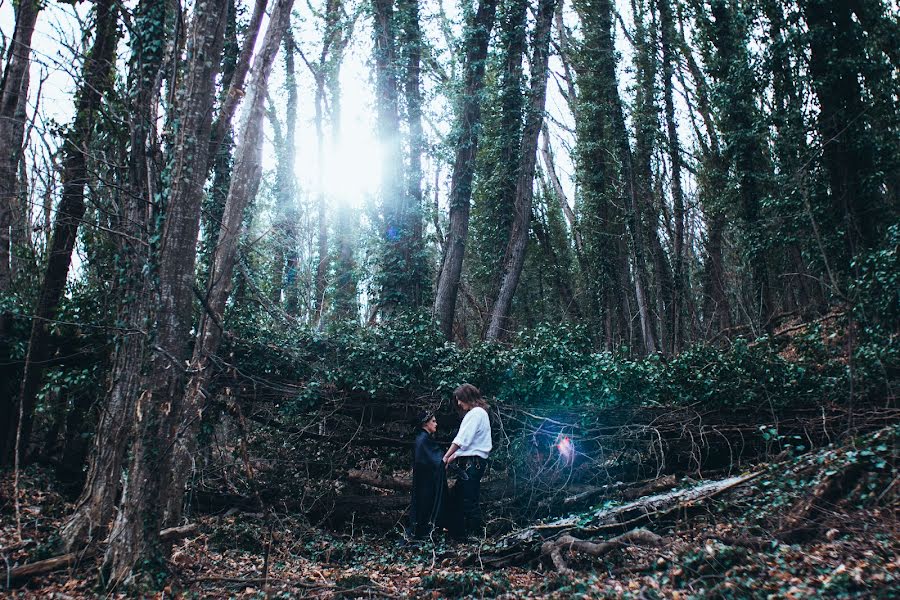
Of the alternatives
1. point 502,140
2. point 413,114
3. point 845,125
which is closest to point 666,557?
point 845,125

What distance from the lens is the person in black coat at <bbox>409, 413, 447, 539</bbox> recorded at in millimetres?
7859

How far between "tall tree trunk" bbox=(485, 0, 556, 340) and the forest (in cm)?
7

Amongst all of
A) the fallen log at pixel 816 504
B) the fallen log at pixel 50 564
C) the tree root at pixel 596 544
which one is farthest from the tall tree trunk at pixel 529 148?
the fallen log at pixel 50 564

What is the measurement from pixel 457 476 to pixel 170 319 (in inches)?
153

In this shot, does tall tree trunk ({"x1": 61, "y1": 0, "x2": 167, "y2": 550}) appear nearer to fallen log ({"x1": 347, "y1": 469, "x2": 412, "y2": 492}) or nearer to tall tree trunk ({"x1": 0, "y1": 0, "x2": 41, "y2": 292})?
fallen log ({"x1": 347, "y1": 469, "x2": 412, "y2": 492})

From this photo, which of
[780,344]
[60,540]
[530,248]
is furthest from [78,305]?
[530,248]

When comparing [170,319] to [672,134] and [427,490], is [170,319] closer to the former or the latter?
[427,490]

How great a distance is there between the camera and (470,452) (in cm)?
767

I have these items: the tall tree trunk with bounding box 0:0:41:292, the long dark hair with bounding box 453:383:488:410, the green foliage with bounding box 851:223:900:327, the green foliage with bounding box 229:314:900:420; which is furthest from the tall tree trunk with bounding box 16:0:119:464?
the green foliage with bounding box 851:223:900:327

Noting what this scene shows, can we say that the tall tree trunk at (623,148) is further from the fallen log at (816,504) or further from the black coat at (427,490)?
the fallen log at (816,504)

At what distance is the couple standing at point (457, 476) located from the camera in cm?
771

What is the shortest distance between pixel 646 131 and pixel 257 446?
52.4 feet

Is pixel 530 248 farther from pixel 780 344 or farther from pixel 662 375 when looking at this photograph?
pixel 662 375

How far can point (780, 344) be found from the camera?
10672 millimetres
